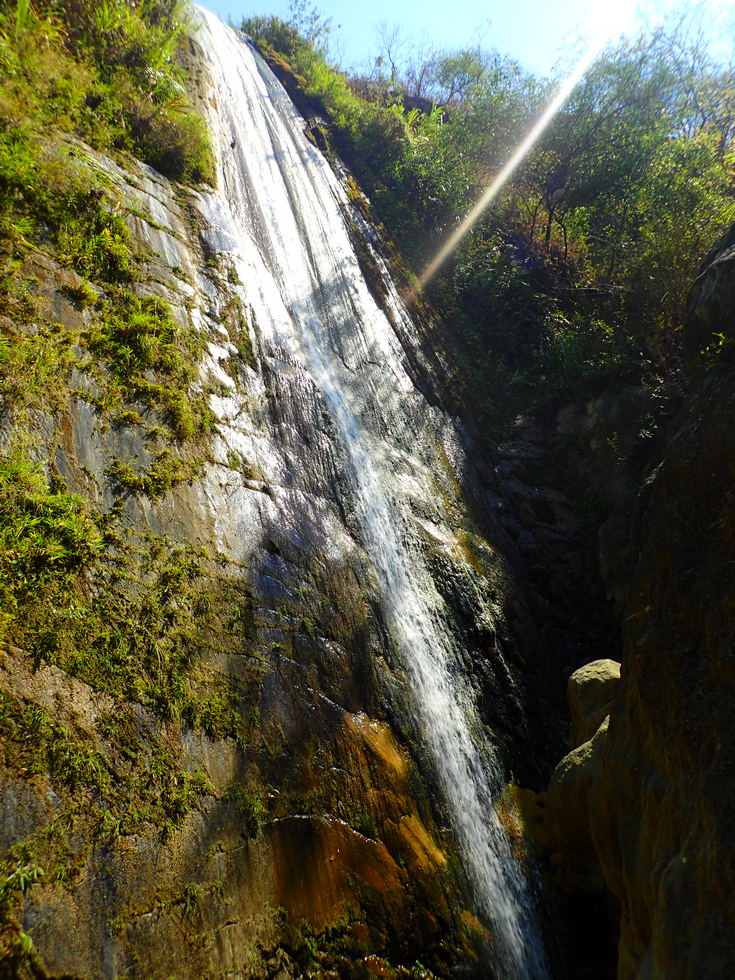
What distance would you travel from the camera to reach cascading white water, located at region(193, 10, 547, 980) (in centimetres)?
429

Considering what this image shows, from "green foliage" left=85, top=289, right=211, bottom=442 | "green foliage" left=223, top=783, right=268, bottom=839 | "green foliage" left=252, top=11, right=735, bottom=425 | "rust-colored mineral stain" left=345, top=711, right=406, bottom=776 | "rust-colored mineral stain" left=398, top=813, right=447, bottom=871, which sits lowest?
"rust-colored mineral stain" left=398, top=813, right=447, bottom=871

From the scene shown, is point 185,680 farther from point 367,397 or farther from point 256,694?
point 367,397

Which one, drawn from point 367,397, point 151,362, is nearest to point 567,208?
point 367,397

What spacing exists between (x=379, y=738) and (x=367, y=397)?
4699mm

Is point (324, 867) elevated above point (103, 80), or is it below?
below

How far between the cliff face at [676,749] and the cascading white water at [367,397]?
0.80m

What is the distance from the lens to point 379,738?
13.4ft

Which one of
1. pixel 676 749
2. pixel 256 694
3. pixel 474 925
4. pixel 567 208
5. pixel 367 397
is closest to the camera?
pixel 676 749

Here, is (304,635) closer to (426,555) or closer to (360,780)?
(360,780)

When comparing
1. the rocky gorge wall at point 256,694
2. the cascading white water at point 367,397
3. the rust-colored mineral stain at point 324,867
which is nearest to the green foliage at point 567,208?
the cascading white water at point 367,397

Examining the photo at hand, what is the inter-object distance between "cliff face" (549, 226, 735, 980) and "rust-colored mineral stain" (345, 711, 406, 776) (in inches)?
57.3

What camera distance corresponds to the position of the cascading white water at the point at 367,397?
14.1 ft

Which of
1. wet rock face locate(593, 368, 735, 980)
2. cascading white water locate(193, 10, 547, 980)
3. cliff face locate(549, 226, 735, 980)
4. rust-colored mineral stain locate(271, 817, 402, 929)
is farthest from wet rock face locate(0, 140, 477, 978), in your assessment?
wet rock face locate(593, 368, 735, 980)

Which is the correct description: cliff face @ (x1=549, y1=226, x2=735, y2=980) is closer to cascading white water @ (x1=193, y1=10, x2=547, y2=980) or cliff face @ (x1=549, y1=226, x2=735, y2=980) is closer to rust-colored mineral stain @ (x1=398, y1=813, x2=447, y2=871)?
cascading white water @ (x1=193, y1=10, x2=547, y2=980)
